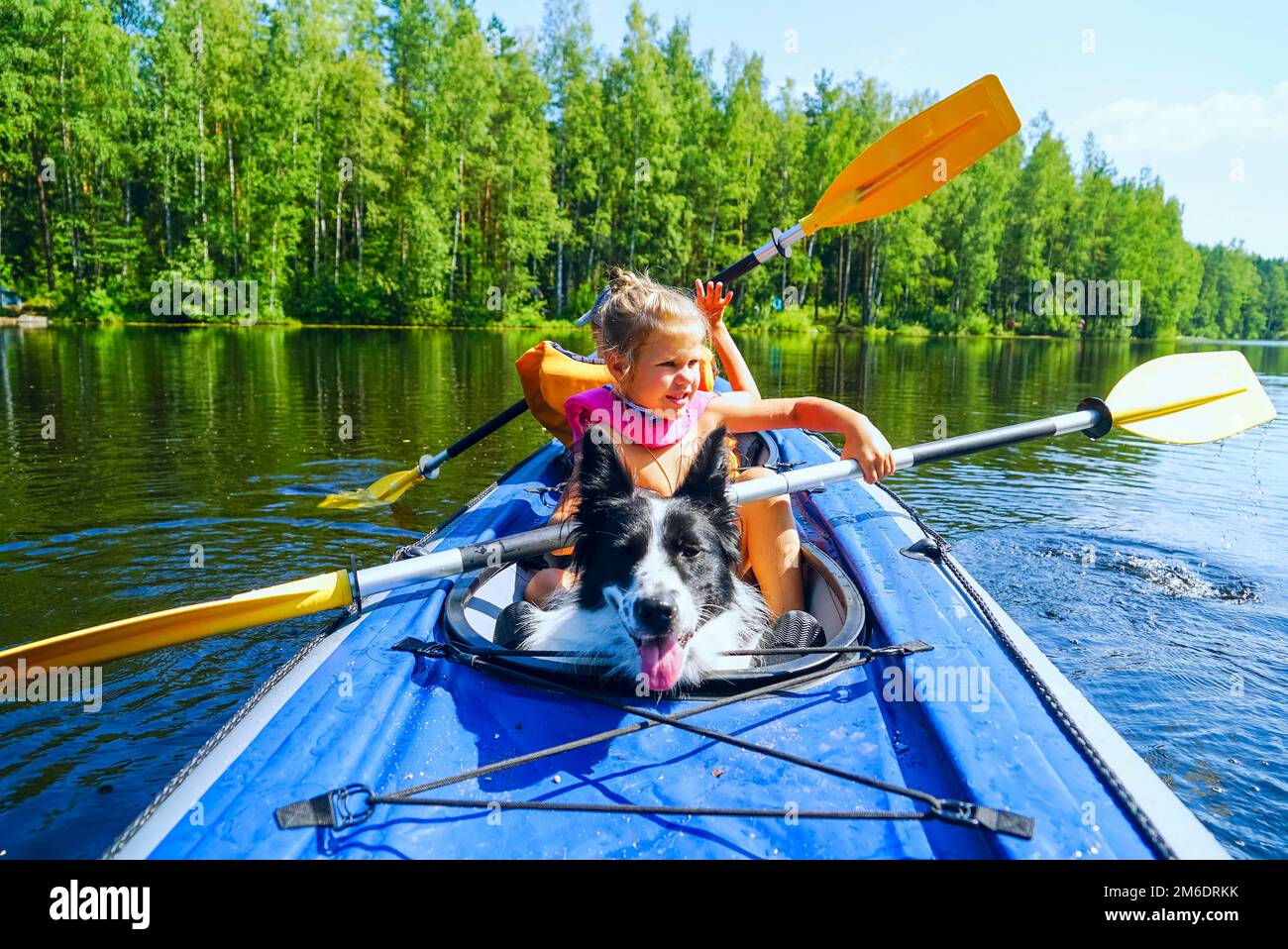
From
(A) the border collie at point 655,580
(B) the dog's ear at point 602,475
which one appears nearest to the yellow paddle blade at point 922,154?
(A) the border collie at point 655,580

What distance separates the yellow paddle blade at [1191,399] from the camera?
5.13 metres

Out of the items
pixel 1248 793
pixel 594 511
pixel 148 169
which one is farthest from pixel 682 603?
pixel 148 169

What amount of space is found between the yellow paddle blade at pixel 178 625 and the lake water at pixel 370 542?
76 cm

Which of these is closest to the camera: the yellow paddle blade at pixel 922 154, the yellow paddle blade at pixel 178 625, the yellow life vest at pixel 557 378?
the yellow paddle blade at pixel 178 625

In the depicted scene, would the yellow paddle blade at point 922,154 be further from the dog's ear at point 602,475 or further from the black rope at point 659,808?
the black rope at point 659,808


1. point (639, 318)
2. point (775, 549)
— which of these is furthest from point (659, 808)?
point (639, 318)

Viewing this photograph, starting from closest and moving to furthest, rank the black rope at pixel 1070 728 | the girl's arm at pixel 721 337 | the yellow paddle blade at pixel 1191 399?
the black rope at pixel 1070 728
the girl's arm at pixel 721 337
the yellow paddle blade at pixel 1191 399

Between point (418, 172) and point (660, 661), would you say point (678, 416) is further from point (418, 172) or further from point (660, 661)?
point (418, 172)

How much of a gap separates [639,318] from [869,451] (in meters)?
1.10

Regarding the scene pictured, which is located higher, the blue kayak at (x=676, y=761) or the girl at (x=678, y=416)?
the girl at (x=678, y=416)

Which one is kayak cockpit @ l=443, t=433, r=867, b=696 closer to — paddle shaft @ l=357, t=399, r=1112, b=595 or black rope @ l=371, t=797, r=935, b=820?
paddle shaft @ l=357, t=399, r=1112, b=595

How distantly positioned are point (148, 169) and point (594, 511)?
38.9 meters

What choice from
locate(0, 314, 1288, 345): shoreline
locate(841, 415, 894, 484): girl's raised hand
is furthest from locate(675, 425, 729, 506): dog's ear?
locate(0, 314, 1288, 345): shoreline

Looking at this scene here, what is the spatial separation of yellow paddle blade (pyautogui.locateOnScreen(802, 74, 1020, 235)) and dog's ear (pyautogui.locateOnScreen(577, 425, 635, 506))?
12.9 feet
